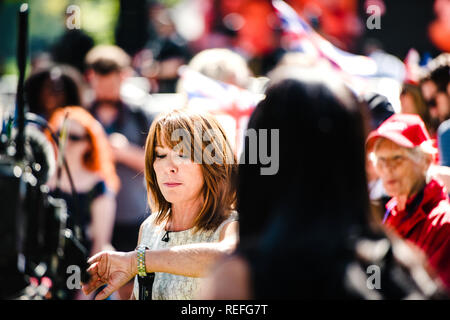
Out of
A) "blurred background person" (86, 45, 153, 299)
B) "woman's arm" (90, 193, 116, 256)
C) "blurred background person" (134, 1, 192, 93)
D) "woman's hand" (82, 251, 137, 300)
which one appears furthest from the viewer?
"blurred background person" (134, 1, 192, 93)

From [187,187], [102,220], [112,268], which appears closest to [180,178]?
[187,187]

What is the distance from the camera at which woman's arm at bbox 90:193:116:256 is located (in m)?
4.74

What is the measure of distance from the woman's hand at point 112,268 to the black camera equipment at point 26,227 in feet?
1.86

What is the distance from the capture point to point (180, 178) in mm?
2697

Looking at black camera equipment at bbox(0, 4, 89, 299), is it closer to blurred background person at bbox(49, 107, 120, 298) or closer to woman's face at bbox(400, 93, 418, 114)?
blurred background person at bbox(49, 107, 120, 298)

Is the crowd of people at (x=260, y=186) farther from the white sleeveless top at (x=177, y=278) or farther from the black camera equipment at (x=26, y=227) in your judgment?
the black camera equipment at (x=26, y=227)

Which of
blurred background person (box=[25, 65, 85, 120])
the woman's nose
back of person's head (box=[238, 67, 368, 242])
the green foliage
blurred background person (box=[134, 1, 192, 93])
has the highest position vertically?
the green foliage

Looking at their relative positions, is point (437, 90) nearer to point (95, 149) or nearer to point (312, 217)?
point (95, 149)

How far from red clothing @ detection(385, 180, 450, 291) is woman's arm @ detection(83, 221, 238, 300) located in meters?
0.84

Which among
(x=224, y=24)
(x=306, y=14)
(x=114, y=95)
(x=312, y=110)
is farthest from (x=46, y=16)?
(x=312, y=110)

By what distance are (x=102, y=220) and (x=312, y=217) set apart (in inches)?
132

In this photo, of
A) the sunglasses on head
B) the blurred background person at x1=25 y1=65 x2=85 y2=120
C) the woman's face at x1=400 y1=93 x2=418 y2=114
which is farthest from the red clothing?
the blurred background person at x1=25 y1=65 x2=85 y2=120

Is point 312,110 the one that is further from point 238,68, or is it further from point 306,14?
point 306,14
